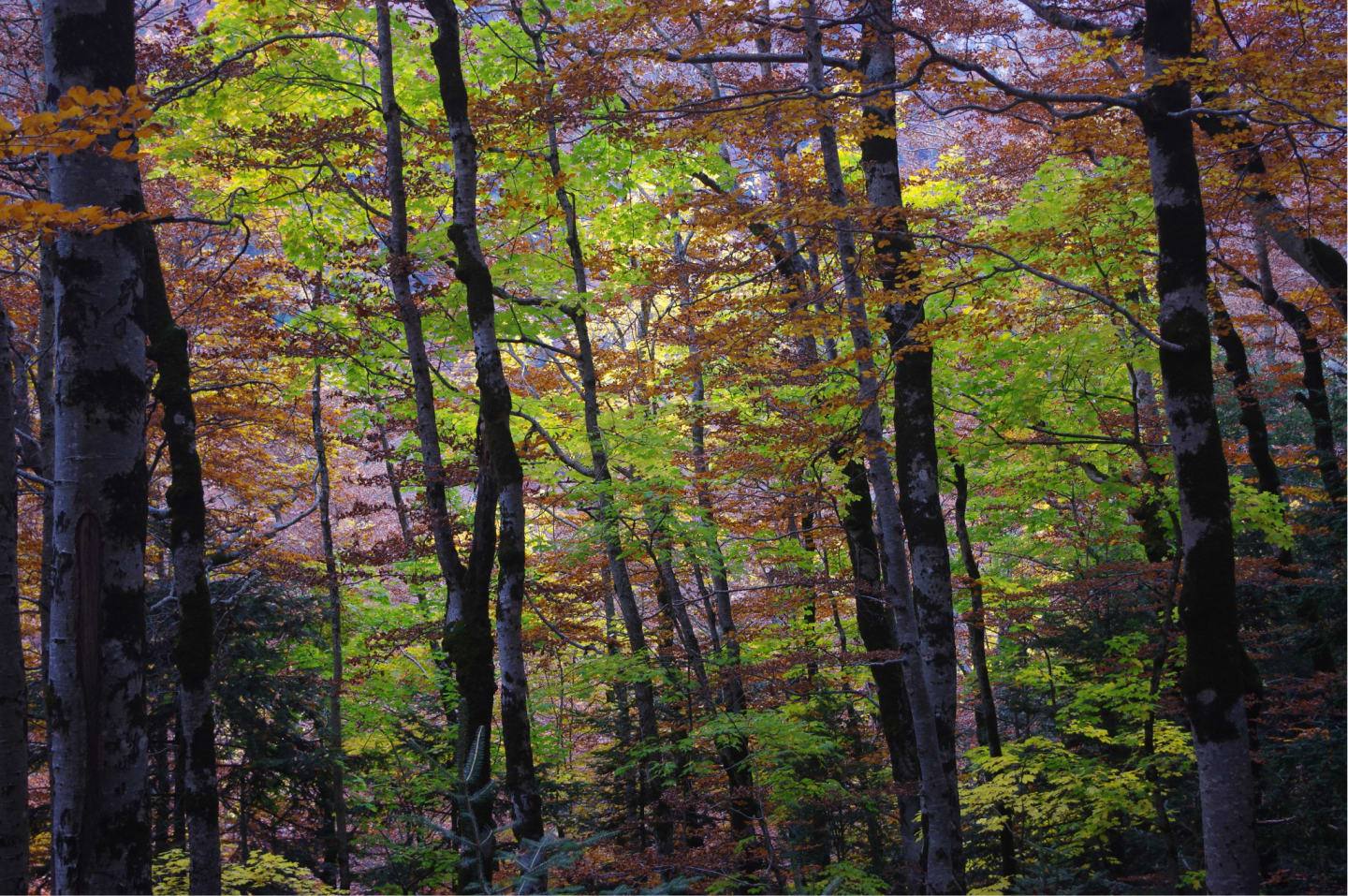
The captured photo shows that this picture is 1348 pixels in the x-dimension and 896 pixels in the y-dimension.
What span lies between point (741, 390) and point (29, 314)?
1151cm

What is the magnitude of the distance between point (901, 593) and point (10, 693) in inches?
262

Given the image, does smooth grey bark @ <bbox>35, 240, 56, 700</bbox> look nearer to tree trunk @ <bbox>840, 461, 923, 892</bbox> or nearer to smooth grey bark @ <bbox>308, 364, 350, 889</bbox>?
smooth grey bark @ <bbox>308, 364, 350, 889</bbox>

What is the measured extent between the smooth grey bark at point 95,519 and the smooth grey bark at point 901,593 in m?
5.42

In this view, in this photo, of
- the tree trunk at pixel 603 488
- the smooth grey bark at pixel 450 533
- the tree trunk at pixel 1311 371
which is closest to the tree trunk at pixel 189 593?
the smooth grey bark at pixel 450 533

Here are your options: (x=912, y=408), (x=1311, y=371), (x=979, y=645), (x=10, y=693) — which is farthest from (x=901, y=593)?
(x=1311, y=371)

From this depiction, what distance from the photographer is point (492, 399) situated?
742 centimetres

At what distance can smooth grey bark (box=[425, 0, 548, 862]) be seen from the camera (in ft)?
23.5

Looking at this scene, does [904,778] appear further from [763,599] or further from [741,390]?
[741,390]

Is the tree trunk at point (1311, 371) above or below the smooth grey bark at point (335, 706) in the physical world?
above

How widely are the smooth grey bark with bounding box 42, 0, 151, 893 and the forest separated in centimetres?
2

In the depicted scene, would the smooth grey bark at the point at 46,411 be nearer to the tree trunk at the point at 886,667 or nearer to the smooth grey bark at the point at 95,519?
the smooth grey bark at the point at 95,519

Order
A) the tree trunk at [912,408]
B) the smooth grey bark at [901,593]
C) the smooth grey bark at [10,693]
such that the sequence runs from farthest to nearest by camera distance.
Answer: the tree trunk at [912,408] → the smooth grey bark at [901,593] → the smooth grey bark at [10,693]

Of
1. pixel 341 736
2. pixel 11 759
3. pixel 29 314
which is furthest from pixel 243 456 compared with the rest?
pixel 11 759

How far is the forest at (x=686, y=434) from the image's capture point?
4.27 metres
